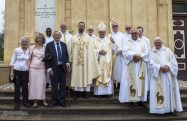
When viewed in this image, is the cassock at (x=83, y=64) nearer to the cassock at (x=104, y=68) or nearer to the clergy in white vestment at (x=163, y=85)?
the cassock at (x=104, y=68)

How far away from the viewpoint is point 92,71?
10234 mm

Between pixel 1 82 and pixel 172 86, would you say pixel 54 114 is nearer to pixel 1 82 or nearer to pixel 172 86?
pixel 172 86

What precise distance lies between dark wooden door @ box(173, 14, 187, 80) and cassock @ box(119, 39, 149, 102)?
6.18 m

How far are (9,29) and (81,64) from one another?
17.5ft

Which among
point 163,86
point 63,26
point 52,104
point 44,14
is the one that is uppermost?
point 44,14

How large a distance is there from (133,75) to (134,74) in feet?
0.12

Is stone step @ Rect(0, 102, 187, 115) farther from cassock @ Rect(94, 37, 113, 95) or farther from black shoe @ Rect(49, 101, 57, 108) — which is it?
cassock @ Rect(94, 37, 113, 95)

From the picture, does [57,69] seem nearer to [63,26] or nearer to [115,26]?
[63,26]

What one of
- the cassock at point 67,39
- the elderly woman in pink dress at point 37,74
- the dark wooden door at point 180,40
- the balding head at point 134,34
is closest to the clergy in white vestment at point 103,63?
the cassock at point 67,39

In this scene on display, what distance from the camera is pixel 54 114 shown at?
9.30 meters

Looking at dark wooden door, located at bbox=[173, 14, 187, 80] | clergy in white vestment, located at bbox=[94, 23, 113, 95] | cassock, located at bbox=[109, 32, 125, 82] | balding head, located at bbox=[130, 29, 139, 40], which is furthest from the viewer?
dark wooden door, located at bbox=[173, 14, 187, 80]

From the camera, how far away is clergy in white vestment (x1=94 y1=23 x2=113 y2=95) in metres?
10.2

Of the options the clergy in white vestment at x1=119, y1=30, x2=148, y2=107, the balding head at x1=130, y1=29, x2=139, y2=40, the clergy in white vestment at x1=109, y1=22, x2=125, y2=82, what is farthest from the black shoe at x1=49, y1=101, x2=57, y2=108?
the balding head at x1=130, y1=29, x2=139, y2=40

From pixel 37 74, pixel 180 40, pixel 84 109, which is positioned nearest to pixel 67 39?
pixel 37 74
